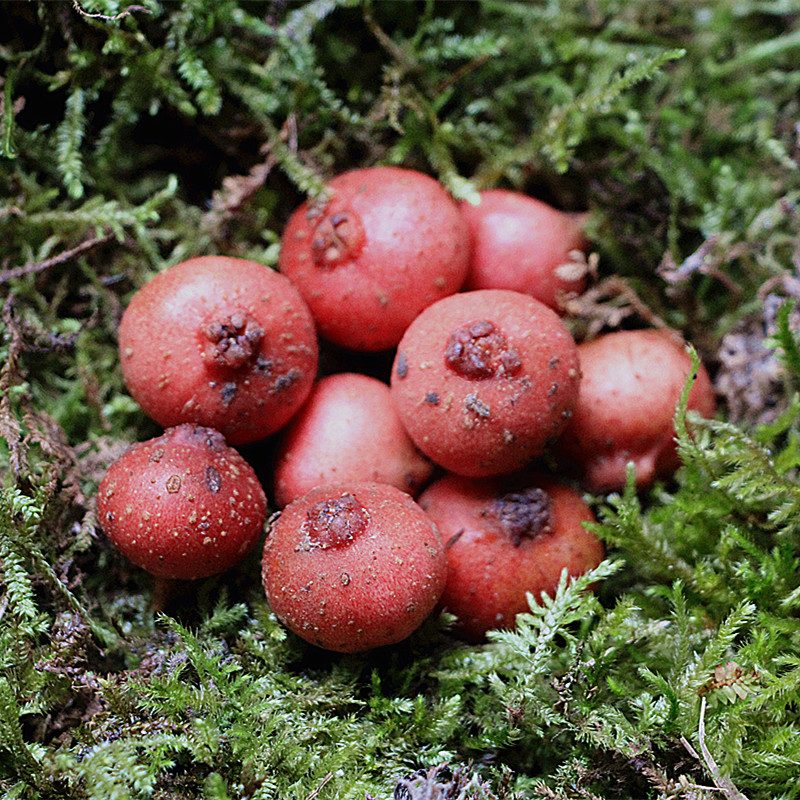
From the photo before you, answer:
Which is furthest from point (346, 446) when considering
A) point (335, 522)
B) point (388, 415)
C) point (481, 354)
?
point (481, 354)

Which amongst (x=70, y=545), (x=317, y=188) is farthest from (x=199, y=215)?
(x=70, y=545)

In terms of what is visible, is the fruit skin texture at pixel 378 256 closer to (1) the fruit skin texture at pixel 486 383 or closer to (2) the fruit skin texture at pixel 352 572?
(1) the fruit skin texture at pixel 486 383

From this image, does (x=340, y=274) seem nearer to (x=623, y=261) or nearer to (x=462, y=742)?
(x=623, y=261)

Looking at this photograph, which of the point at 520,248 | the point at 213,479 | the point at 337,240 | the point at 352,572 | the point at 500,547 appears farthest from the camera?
the point at 520,248

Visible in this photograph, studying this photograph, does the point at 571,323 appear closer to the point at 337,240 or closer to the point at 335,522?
the point at 337,240

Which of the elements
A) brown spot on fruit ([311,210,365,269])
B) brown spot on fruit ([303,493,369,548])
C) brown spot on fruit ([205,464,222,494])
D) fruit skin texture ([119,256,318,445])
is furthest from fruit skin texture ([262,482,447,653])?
brown spot on fruit ([311,210,365,269])
